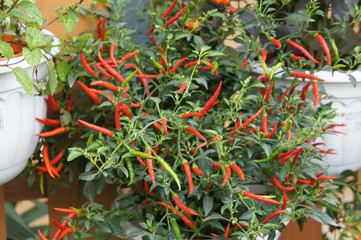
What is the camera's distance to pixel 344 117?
1.01 meters

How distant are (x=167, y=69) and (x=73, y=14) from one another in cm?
→ 17

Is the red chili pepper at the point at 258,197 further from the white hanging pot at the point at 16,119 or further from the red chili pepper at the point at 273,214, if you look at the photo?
the white hanging pot at the point at 16,119

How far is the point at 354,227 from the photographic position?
1.08m

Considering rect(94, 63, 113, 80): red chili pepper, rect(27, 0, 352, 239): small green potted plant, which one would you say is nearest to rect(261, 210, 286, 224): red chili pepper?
rect(27, 0, 352, 239): small green potted plant

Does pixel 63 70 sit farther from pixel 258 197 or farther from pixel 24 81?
pixel 258 197

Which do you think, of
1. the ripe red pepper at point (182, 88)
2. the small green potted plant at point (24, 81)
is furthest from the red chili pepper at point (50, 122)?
the ripe red pepper at point (182, 88)

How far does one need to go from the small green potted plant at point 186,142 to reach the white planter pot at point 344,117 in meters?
0.05

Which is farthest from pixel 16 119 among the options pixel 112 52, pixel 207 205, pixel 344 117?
pixel 344 117

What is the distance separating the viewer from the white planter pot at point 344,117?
958 millimetres

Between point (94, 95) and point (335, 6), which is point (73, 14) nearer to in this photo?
point (94, 95)

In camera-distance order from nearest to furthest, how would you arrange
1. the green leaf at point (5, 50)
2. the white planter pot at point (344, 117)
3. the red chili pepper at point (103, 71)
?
the green leaf at point (5, 50), the red chili pepper at point (103, 71), the white planter pot at point (344, 117)

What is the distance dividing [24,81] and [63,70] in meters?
0.14

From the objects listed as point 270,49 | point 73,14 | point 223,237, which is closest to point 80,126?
point 73,14

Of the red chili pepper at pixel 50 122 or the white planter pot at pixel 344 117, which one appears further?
the white planter pot at pixel 344 117
